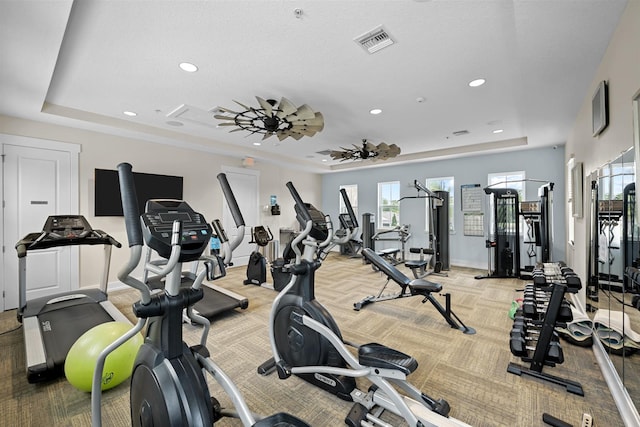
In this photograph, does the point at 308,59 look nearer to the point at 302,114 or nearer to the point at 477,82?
the point at 302,114

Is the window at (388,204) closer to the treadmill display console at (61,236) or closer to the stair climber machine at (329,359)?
the stair climber machine at (329,359)

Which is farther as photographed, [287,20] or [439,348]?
[439,348]

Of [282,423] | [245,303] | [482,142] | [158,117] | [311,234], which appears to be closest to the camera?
[282,423]

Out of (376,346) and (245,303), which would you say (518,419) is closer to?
(376,346)

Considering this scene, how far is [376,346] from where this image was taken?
1746 mm

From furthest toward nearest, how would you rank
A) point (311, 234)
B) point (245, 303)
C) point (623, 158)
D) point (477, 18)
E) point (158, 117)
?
point (158, 117) < point (245, 303) < point (311, 234) < point (477, 18) < point (623, 158)

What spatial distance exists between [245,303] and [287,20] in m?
3.18

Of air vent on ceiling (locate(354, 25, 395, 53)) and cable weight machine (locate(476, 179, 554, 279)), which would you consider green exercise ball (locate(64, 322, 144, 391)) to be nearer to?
air vent on ceiling (locate(354, 25, 395, 53))

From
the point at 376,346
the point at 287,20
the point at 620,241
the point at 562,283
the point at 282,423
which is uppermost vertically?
the point at 287,20

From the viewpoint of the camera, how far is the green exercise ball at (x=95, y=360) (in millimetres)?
1949

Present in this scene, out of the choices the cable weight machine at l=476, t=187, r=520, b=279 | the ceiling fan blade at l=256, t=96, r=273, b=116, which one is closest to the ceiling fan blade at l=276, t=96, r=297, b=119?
the ceiling fan blade at l=256, t=96, r=273, b=116

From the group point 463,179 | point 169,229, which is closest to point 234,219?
point 169,229

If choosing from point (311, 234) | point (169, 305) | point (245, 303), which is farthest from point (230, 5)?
point (245, 303)

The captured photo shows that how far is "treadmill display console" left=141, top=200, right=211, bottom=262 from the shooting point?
4.09 feet
